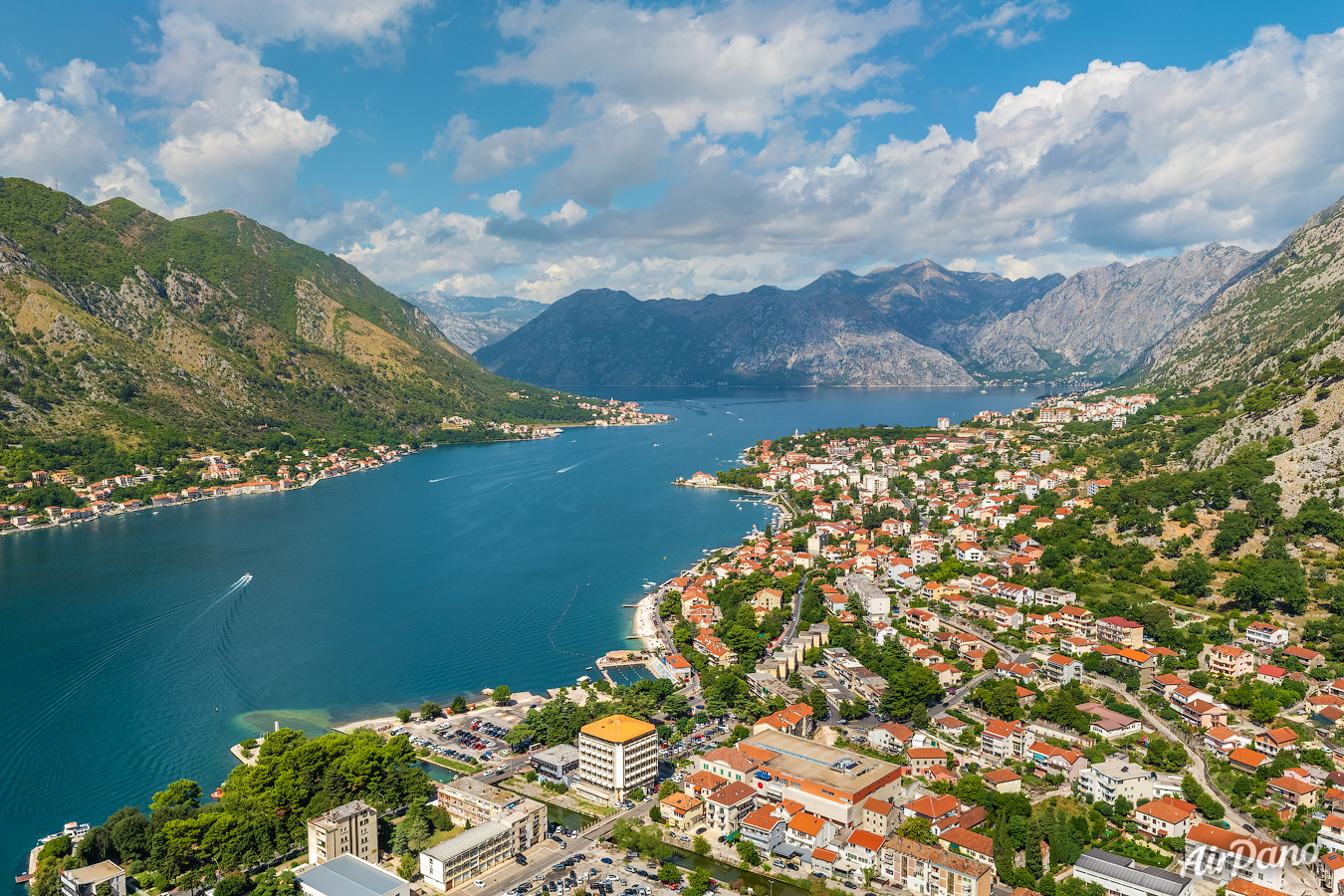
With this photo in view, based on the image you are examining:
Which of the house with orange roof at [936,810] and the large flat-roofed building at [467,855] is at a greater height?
the house with orange roof at [936,810]

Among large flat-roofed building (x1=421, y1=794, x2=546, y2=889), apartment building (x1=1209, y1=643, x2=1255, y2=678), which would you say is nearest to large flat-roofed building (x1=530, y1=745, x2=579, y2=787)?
large flat-roofed building (x1=421, y1=794, x2=546, y2=889)

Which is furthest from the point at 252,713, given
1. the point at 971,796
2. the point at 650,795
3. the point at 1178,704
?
the point at 1178,704

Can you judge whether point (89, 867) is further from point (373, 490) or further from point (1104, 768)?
point (373, 490)

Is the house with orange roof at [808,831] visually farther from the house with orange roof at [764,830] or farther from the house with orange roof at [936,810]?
the house with orange roof at [936,810]

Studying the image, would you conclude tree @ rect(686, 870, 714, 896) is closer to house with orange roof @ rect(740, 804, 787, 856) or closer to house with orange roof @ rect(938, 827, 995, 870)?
house with orange roof @ rect(740, 804, 787, 856)

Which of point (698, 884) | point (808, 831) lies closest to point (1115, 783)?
point (808, 831)

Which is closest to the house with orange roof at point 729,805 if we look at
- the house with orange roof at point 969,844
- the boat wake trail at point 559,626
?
the house with orange roof at point 969,844

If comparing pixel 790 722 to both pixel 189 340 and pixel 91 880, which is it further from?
pixel 189 340
